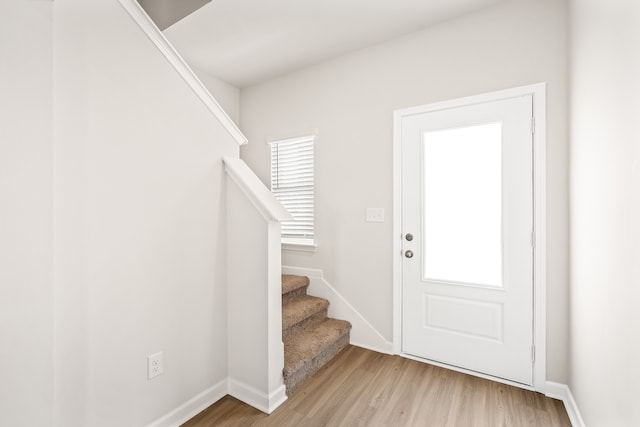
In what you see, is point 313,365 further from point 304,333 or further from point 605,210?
point 605,210

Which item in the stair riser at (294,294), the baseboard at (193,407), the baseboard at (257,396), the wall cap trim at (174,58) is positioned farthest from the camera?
the stair riser at (294,294)

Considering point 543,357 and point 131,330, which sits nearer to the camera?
point 131,330

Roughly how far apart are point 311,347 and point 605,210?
6.38 ft

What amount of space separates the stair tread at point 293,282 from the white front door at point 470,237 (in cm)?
95

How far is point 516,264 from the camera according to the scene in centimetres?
210

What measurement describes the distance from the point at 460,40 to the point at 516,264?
1726 millimetres

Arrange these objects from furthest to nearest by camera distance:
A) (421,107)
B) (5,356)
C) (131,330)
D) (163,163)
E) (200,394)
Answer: (421,107)
(200,394)
(163,163)
(131,330)
(5,356)

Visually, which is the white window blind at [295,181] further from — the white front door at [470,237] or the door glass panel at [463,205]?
the door glass panel at [463,205]

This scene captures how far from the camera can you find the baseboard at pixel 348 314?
2.65m

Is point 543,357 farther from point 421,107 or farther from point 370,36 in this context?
point 370,36

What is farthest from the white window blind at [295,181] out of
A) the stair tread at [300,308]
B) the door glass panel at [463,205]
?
the door glass panel at [463,205]

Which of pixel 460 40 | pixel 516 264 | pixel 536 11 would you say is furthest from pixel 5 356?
pixel 536 11

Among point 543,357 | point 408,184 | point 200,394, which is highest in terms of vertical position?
point 408,184

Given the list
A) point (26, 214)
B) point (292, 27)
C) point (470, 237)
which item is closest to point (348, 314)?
point (470, 237)
